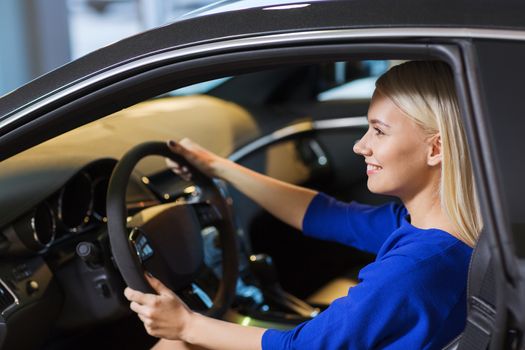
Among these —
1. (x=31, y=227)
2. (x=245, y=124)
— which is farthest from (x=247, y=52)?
(x=245, y=124)

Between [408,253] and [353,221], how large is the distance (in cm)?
51

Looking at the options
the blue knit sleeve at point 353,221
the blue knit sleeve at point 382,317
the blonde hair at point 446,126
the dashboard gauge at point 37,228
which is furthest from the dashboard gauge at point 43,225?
the blonde hair at point 446,126

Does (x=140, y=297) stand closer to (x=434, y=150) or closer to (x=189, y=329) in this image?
(x=189, y=329)

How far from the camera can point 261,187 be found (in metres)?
1.99

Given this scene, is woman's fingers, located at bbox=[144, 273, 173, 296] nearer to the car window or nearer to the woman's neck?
the woman's neck

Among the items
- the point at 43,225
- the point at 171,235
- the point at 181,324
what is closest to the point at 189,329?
the point at 181,324

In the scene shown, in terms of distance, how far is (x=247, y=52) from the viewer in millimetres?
1297

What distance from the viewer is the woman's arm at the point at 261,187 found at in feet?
6.44

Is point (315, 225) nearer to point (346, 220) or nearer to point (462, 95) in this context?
point (346, 220)

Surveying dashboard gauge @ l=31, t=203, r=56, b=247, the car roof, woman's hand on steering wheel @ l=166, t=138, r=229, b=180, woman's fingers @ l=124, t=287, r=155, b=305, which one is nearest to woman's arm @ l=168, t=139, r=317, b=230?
woman's hand on steering wheel @ l=166, t=138, r=229, b=180

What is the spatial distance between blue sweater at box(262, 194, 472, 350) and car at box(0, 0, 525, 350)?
2.9 inches

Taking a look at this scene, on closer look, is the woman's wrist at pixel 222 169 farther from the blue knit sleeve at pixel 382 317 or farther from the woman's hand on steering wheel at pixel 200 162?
the blue knit sleeve at pixel 382 317

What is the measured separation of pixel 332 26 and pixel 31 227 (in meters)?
0.80

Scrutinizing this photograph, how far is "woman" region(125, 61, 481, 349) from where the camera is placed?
1.32 m
